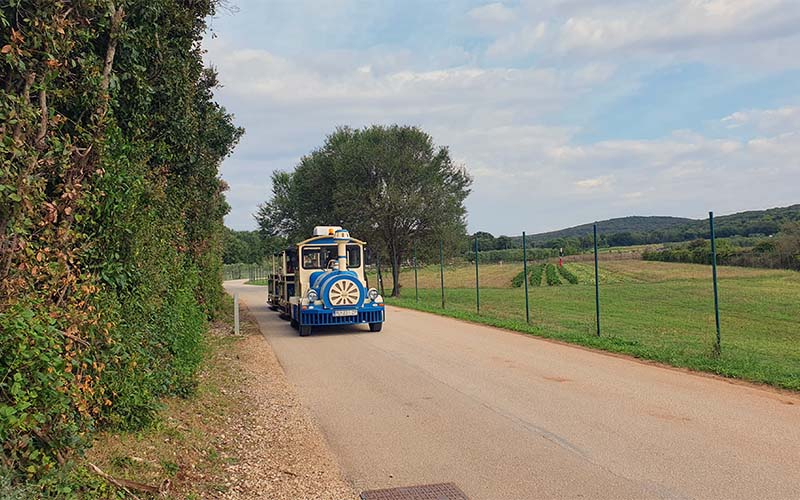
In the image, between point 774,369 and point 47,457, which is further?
point 774,369

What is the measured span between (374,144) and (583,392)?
90.1ft

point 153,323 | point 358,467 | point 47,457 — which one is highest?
point 153,323

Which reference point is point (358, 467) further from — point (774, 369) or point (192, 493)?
point (774, 369)

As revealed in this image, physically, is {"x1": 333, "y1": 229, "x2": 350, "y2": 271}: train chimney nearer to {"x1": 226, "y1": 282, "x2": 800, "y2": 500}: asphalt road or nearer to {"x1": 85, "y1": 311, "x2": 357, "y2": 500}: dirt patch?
{"x1": 226, "y1": 282, "x2": 800, "y2": 500}: asphalt road

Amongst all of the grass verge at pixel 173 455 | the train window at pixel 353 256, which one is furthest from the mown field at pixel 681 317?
the grass verge at pixel 173 455

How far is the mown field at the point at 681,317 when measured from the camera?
10.6 m

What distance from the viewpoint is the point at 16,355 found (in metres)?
3.44

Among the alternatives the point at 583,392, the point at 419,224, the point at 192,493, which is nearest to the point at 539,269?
the point at 419,224

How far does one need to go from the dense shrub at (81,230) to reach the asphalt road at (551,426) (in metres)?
2.22

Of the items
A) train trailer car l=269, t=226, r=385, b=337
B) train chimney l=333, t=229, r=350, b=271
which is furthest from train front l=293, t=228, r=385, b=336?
train chimney l=333, t=229, r=350, b=271

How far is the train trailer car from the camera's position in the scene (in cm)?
1552

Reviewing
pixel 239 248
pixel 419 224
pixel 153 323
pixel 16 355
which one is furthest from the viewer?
pixel 239 248

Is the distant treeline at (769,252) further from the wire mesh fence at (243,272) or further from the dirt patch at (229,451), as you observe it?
the wire mesh fence at (243,272)

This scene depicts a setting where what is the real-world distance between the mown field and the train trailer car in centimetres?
309
